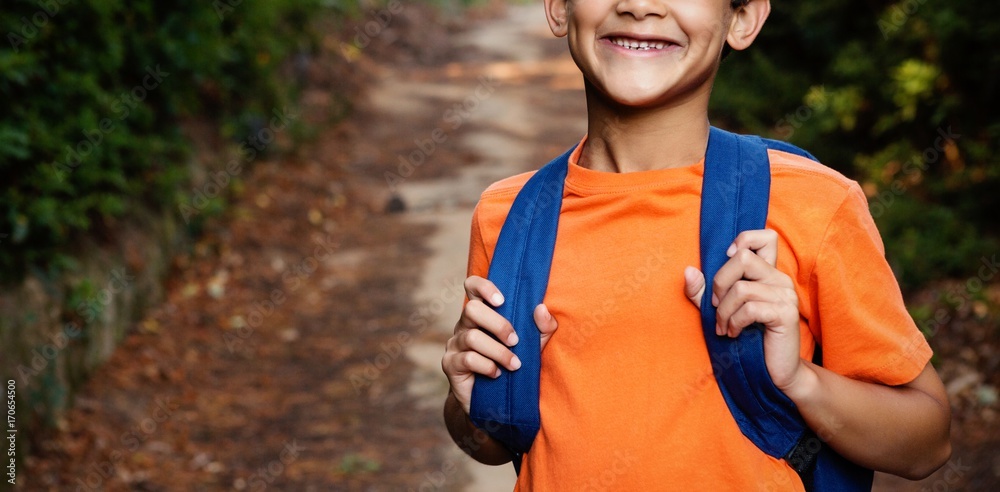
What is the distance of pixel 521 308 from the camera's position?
1698 millimetres

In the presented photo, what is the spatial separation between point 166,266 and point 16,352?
224 cm

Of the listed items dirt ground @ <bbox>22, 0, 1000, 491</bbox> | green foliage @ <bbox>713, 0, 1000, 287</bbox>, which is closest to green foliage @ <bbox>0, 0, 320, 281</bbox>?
dirt ground @ <bbox>22, 0, 1000, 491</bbox>

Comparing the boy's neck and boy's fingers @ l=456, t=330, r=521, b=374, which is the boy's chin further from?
boy's fingers @ l=456, t=330, r=521, b=374

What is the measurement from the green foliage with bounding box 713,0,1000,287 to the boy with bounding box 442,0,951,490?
453 cm

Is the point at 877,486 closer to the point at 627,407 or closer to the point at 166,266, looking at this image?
the point at 627,407

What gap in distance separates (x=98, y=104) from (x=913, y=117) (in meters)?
5.45

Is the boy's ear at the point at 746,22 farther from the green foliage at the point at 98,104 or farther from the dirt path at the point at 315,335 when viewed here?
the green foliage at the point at 98,104

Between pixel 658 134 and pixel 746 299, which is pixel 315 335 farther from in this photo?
pixel 746 299

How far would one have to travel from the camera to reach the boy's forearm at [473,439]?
1878 mm

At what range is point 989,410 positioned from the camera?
485 centimetres

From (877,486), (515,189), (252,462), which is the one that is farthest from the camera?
(252,462)

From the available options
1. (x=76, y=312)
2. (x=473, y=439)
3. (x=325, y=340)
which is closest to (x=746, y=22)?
(x=473, y=439)

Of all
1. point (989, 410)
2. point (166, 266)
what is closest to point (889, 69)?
point (989, 410)

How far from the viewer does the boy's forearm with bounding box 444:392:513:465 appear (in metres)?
1.88
